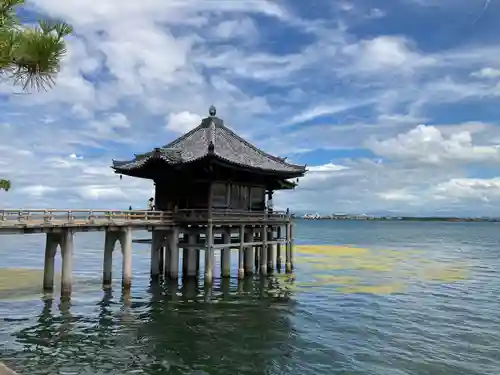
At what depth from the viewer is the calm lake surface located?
48.2 feet

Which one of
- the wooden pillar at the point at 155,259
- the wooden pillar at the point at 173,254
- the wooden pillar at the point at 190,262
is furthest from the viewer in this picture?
the wooden pillar at the point at 155,259

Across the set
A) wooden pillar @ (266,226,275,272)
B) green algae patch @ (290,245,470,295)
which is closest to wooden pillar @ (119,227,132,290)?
green algae patch @ (290,245,470,295)

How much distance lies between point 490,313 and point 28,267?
33528mm

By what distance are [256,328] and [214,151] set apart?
11.7 metres

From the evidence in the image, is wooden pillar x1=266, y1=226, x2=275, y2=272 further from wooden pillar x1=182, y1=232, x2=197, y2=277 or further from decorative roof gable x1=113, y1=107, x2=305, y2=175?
wooden pillar x1=182, y1=232, x2=197, y2=277

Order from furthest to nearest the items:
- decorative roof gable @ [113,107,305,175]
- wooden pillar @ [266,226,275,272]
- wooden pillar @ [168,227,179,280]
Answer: wooden pillar @ [266,226,275,272] < wooden pillar @ [168,227,179,280] < decorative roof gable @ [113,107,305,175]

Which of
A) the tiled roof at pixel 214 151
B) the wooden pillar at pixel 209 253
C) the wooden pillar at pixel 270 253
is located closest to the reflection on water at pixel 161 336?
the wooden pillar at pixel 209 253

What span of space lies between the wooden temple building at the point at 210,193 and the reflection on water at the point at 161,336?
4.35m

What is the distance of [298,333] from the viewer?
61.3ft

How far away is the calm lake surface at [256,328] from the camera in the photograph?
48.2 feet

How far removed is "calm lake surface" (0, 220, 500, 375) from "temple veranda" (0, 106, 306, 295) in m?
2.01

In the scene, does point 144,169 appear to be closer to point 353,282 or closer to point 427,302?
point 353,282

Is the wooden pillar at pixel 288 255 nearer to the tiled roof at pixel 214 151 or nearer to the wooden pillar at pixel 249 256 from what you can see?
the wooden pillar at pixel 249 256

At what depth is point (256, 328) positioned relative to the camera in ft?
62.7
